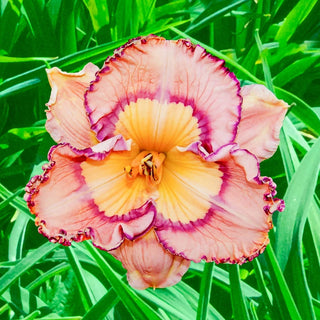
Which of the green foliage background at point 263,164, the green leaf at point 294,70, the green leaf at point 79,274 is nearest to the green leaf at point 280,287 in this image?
the green foliage background at point 263,164

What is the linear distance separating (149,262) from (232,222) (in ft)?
0.35

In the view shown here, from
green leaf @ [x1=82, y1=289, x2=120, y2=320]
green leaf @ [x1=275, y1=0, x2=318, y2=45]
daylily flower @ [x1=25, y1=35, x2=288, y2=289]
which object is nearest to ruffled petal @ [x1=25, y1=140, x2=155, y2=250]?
daylily flower @ [x1=25, y1=35, x2=288, y2=289]

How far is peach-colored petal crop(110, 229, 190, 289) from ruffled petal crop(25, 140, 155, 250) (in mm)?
31

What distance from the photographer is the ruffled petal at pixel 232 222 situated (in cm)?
59

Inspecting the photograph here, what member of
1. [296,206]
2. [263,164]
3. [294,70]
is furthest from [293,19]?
[296,206]

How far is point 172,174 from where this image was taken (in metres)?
0.67

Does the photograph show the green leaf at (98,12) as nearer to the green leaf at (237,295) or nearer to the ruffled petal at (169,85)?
the ruffled petal at (169,85)

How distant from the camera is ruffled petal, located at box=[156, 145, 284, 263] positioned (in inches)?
23.2

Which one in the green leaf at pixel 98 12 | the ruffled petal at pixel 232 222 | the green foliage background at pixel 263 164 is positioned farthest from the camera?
the green leaf at pixel 98 12

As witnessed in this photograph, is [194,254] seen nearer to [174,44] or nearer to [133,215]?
[133,215]

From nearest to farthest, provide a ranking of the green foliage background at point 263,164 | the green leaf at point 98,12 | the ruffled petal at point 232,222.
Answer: the ruffled petal at point 232,222, the green foliage background at point 263,164, the green leaf at point 98,12

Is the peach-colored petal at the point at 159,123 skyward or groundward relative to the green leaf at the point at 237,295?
skyward

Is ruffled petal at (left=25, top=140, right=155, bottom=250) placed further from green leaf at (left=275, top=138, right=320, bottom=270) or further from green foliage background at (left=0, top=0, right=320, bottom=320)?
green leaf at (left=275, top=138, right=320, bottom=270)

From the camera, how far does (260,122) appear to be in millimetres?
642
